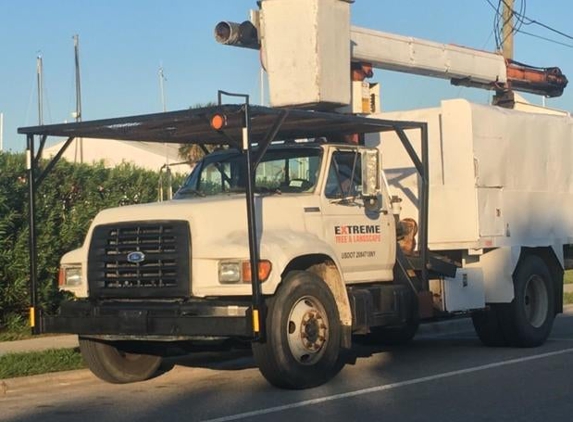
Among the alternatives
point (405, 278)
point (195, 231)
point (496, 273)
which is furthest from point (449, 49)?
point (195, 231)

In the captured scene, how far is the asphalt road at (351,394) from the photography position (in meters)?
8.99

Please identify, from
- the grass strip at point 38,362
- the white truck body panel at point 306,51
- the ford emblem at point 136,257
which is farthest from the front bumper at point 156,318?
the white truck body panel at point 306,51

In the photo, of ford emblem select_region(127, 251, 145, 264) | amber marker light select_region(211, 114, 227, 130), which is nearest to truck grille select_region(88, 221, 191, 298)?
ford emblem select_region(127, 251, 145, 264)

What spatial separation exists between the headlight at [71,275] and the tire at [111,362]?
688 millimetres

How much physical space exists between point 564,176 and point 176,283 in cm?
709

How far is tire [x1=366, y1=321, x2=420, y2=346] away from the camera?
46.2 feet

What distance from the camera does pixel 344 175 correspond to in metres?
11.5

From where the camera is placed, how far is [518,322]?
13523mm

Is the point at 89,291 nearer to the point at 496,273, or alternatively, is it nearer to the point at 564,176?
the point at 496,273

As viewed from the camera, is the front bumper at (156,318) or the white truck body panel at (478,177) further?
the white truck body panel at (478,177)

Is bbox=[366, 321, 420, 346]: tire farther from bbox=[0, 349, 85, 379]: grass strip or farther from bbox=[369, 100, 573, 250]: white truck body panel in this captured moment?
bbox=[0, 349, 85, 379]: grass strip

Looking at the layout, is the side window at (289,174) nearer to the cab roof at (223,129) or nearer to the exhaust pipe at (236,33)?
the cab roof at (223,129)

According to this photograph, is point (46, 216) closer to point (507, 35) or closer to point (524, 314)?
point (524, 314)

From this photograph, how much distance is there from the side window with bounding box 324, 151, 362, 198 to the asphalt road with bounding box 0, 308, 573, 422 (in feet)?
6.46
